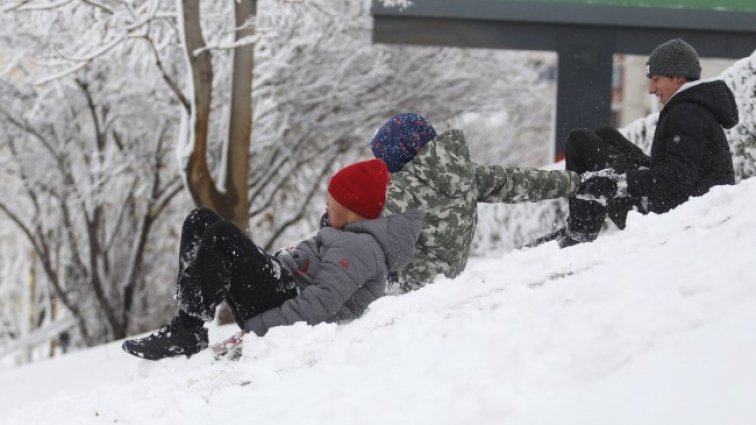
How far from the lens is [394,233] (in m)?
4.29

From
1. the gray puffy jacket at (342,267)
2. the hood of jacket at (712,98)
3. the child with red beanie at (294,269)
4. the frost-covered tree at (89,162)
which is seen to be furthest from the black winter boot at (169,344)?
the frost-covered tree at (89,162)

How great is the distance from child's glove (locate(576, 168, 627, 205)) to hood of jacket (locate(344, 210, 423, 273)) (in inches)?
43.2

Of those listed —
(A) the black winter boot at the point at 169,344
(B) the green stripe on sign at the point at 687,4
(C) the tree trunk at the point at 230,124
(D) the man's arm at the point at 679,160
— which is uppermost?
(D) the man's arm at the point at 679,160

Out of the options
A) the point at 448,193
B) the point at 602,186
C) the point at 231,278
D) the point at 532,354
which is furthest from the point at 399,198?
the point at 532,354

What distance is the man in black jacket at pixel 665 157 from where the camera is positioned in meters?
4.92

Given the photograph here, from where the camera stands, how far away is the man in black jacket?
4918 millimetres

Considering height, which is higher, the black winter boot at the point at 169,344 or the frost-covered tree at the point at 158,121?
the black winter boot at the point at 169,344

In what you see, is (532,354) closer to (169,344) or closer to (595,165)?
(169,344)

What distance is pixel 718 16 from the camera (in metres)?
10.9

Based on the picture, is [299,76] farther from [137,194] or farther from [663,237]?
[663,237]

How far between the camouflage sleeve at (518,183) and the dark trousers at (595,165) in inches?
9.6

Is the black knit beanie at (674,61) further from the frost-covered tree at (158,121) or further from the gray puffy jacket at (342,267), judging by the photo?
the frost-covered tree at (158,121)

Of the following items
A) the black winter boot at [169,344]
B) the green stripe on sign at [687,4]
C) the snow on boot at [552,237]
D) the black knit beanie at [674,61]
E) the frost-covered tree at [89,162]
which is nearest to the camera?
the black winter boot at [169,344]

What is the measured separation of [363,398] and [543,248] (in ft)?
5.27
